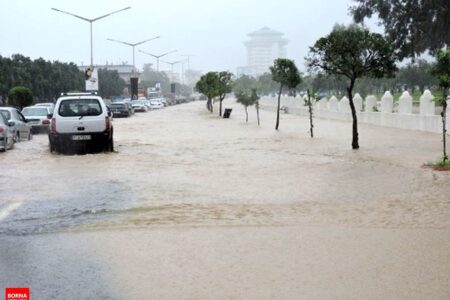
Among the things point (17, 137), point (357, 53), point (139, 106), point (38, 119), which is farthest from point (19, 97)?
point (357, 53)

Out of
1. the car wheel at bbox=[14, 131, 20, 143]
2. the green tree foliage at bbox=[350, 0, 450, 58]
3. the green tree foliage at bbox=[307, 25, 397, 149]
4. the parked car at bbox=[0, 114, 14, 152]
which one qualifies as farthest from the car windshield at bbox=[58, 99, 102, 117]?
the green tree foliage at bbox=[350, 0, 450, 58]

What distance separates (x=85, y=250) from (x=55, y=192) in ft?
17.3

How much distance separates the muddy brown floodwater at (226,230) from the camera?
5.96 metres

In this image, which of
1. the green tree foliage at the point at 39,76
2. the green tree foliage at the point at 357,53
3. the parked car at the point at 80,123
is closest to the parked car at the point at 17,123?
the parked car at the point at 80,123

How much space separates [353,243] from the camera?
7660 millimetres

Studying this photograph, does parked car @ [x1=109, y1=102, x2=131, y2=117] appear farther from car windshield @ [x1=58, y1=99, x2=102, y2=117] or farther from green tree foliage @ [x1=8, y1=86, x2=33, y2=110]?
car windshield @ [x1=58, y1=99, x2=102, y2=117]

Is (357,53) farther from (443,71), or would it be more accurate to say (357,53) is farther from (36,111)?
(36,111)

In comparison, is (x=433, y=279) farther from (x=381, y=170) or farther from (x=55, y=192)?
(x=381, y=170)

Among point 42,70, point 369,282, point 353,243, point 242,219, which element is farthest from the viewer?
point 42,70

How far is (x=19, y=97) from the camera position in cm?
4997

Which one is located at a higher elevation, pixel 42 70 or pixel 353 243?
pixel 42 70

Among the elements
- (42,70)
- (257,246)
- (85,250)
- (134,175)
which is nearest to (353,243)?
(257,246)

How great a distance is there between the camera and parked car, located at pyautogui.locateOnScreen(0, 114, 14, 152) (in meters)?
21.0

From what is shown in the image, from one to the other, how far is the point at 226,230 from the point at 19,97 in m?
44.4
